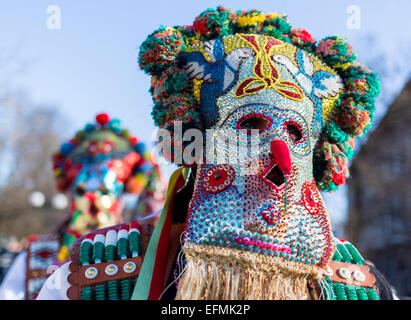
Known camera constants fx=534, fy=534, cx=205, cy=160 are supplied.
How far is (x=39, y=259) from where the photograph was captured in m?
5.11

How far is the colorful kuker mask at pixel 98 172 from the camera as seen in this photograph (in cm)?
639

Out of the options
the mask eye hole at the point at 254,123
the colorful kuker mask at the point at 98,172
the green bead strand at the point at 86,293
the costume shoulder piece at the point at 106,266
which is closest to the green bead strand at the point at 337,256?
the mask eye hole at the point at 254,123

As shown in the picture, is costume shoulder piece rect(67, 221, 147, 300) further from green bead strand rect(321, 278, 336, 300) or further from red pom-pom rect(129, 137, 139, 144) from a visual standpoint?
red pom-pom rect(129, 137, 139, 144)

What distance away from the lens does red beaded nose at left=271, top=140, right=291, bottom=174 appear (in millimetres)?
2295

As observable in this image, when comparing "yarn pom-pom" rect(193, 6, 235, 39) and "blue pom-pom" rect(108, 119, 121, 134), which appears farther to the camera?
"blue pom-pom" rect(108, 119, 121, 134)

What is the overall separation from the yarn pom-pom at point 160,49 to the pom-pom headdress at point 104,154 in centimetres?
406

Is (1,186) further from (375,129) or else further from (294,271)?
(294,271)

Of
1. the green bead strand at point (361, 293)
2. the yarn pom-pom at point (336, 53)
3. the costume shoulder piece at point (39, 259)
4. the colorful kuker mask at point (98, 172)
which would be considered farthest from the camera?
the colorful kuker mask at point (98, 172)

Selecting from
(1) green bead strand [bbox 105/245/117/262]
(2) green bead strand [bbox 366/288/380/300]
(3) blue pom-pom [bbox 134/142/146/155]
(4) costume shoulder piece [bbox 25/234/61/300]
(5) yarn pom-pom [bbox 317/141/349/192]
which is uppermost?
(5) yarn pom-pom [bbox 317/141/349/192]

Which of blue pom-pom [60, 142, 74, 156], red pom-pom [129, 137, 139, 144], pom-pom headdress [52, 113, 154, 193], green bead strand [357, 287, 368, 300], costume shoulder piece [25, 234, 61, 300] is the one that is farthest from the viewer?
red pom-pom [129, 137, 139, 144]

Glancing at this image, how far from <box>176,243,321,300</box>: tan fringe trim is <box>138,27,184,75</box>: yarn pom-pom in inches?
36.7

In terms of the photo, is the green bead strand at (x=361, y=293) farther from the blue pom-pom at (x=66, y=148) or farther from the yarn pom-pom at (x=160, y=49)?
the blue pom-pom at (x=66, y=148)

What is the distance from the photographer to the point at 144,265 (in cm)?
240

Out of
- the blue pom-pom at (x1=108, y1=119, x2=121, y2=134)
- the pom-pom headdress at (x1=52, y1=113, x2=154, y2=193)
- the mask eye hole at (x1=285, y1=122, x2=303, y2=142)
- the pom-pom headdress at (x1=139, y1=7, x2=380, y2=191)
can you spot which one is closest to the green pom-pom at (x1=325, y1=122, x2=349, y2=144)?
the pom-pom headdress at (x1=139, y1=7, x2=380, y2=191)
